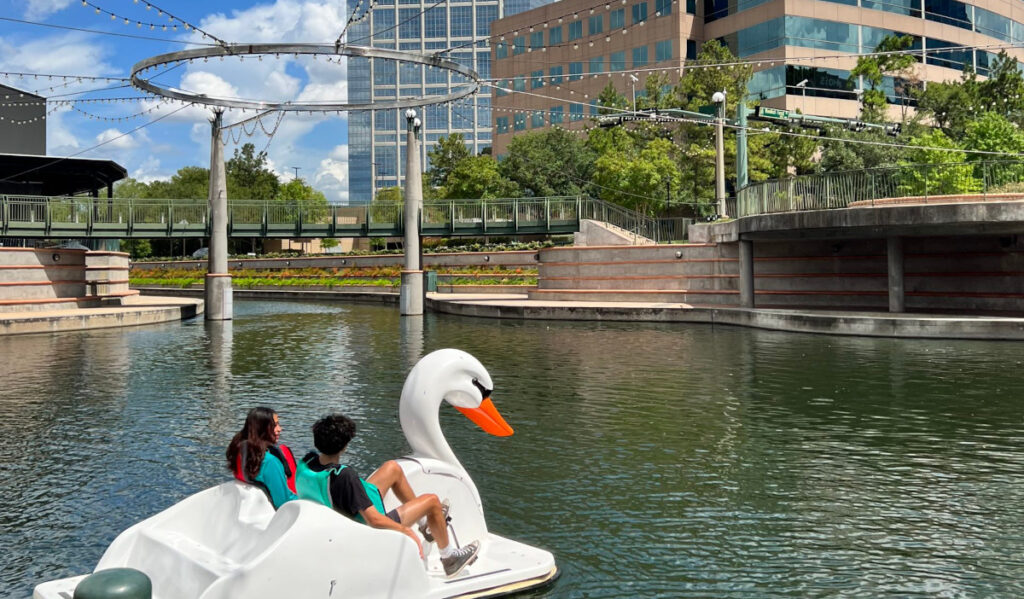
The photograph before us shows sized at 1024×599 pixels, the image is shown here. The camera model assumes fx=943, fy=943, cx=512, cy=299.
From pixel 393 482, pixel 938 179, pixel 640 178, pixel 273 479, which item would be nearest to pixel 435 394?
pixel 393 482

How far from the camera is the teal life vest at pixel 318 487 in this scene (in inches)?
272

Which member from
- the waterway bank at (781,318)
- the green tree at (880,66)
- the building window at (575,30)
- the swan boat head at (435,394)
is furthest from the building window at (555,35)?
the swan boat head at (435,394)

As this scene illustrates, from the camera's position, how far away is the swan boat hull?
6242 mm

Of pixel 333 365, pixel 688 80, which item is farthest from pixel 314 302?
pixel 333 365

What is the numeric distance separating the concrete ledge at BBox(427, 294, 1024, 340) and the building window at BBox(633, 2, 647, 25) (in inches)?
1841

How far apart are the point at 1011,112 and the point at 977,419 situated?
50393 millimetres

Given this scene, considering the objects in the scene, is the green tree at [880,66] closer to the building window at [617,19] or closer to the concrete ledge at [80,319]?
the building window at [617,19]

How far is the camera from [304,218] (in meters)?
49.2

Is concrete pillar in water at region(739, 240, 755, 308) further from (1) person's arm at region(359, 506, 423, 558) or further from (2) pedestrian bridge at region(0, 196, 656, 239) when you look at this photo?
(1) person's arm at region(359, 506, 423, 558)

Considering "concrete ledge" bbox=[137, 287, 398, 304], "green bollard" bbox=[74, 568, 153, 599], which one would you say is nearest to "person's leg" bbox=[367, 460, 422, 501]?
"green bollard" bbox=[74, 568, 153, 599]

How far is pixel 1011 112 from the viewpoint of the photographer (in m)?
56.8

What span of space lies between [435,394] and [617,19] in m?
79.9

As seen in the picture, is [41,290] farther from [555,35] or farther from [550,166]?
[555,35]

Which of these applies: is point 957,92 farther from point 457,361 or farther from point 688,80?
point 457,361
